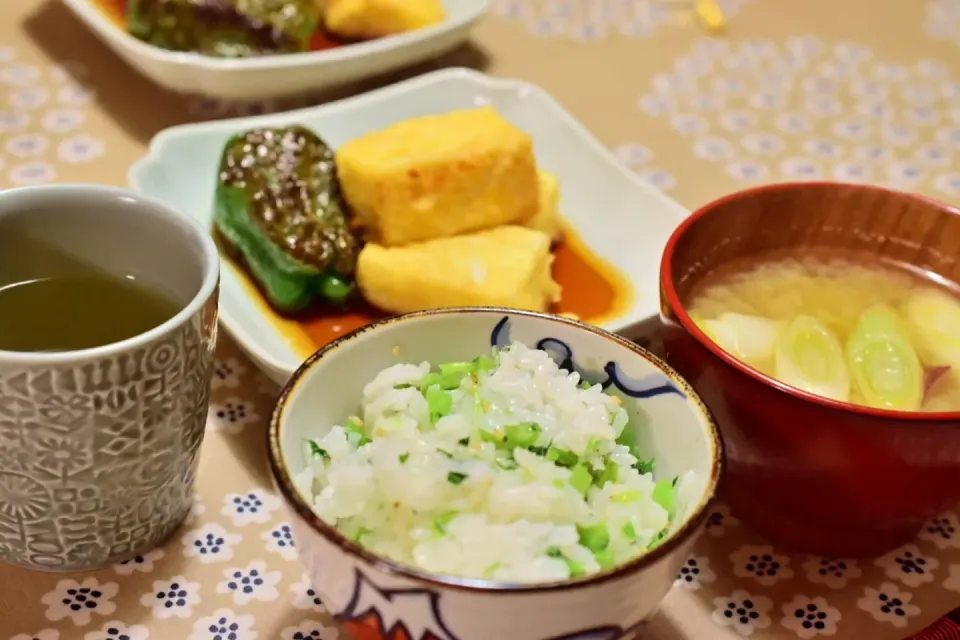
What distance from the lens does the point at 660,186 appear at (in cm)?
152

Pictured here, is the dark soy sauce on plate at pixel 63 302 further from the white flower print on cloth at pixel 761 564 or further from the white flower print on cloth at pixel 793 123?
the white flower print on cloth at pixel 793 123

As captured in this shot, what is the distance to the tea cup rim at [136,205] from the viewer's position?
2.27 ft

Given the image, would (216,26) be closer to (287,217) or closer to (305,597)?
(287,217)

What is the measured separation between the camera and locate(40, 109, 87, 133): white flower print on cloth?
1507mm

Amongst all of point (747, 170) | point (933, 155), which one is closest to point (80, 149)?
point (747, 170)

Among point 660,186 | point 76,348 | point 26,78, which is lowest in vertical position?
point 26,78

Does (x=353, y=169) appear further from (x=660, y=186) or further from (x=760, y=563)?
(x=760, y=563)

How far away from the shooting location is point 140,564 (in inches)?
33.8

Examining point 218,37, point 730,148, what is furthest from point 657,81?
point 218,37

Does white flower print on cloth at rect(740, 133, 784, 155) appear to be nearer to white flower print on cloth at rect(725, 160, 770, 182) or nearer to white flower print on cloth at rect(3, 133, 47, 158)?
white flower print on cloth at rect(725, 160, 770, 182)

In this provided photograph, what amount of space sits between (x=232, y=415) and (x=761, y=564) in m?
0.56

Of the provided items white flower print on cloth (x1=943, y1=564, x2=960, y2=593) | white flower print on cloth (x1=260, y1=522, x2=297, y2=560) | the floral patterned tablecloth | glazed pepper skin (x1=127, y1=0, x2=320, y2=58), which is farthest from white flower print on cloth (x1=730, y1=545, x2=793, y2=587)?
glazed pepper skin (x1=127, y1=0, x2=320, y2=58)

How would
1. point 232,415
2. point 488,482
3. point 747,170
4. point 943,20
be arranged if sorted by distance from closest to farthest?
point 488,482
point 232,415
point 747,170
point 943,20

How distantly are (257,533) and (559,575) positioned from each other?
0.38m
